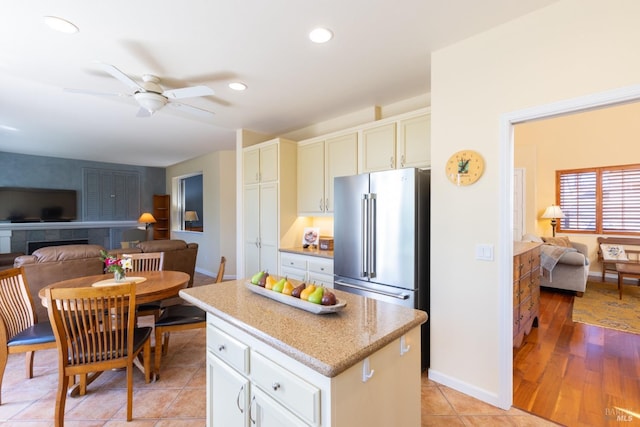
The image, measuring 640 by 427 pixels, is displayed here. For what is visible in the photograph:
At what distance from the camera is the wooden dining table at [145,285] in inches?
89.7

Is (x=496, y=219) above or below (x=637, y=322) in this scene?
above

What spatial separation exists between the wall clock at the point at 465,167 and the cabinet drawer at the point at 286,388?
186 cm

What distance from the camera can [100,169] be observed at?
7492 mm

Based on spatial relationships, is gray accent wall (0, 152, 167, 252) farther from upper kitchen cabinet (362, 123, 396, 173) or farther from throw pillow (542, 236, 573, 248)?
throw pillow (542, 236, 573, 248)

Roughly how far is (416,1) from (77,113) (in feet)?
14.4

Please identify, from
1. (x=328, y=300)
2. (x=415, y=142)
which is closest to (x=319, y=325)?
(x=328, y=300)

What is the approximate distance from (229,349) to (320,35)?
2.16 metres

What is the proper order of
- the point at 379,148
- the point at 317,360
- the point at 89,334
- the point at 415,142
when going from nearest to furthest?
the point at 317,360 → the point at 89,334 → the point at 415,142 → the point at 379,148

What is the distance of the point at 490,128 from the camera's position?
2.13 metres

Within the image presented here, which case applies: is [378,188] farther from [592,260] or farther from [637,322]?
[592,260]

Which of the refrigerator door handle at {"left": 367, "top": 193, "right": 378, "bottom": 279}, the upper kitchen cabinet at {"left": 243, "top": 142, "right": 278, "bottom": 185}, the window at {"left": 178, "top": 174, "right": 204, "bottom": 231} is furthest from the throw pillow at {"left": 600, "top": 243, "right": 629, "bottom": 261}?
the window at {"left": 178, "top": 174, "right": 204, "bottom": 231}

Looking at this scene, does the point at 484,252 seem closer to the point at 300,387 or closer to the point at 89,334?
the point at 300,387

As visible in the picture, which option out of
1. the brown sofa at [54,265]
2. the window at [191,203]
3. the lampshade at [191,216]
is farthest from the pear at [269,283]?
the lampshade at [191,216]

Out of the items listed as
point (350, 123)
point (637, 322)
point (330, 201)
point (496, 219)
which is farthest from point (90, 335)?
point (637, 322)
